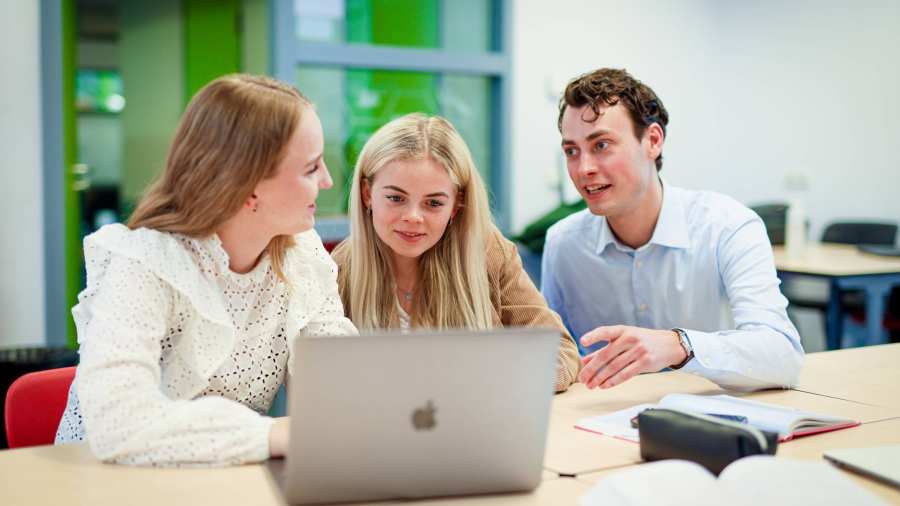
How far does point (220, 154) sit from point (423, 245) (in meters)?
0.71

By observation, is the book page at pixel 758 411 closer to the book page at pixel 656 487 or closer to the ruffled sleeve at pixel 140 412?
the book page at pixel 656 487

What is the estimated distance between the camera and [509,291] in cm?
226

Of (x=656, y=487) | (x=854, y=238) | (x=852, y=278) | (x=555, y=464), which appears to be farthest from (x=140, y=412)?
(x=854, y=238)

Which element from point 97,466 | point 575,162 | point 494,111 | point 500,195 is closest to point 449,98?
point 494,111

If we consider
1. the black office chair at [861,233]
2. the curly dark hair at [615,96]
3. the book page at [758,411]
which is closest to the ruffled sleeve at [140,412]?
the book page at [758,411]

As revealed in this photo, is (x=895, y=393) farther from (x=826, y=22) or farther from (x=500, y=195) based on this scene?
(x=826, y=22)

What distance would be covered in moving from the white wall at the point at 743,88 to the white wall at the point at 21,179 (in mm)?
2719

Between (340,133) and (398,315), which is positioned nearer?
(398,315)

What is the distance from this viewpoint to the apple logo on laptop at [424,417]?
43.0 inches

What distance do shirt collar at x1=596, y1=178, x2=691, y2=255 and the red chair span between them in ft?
4.62

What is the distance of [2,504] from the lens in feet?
3.76

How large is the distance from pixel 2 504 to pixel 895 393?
5.35 feet

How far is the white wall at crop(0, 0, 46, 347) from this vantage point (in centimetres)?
387

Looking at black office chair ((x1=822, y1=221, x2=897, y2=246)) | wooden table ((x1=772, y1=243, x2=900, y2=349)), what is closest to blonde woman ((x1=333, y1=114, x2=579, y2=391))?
wooden table ((x1=772, y1=243, x2=900, y2=349))
